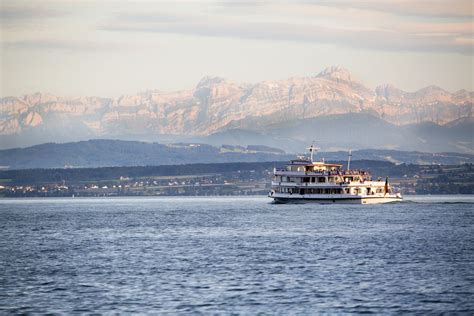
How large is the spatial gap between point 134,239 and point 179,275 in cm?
4754

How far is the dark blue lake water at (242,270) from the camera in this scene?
7744 centimetres

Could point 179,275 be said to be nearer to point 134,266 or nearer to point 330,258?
point 134,266

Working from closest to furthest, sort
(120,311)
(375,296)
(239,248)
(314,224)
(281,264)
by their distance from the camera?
(120,311)
(375,296)
(281,264)
(239,248)
(314,224)

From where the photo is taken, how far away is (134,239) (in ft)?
460

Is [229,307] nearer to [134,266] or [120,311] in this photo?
[120,311]

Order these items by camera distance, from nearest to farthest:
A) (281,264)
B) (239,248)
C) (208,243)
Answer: (281,264) → (239,248) → (208,243)

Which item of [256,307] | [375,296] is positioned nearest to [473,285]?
[375,296]

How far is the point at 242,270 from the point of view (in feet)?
318

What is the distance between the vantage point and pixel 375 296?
8019cm

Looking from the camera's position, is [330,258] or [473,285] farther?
[330,258]

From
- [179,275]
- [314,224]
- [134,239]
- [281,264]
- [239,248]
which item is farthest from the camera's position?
[314,224]

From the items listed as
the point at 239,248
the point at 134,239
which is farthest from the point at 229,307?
the point at 134,239

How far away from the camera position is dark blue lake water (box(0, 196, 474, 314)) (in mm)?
77438

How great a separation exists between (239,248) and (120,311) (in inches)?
1881
